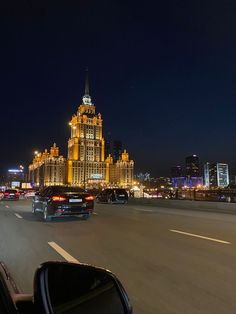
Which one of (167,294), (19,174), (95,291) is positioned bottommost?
(167,294)

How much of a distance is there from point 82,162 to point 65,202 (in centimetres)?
15173

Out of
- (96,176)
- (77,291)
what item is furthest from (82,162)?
(77,291)

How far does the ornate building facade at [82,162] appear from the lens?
165 metres

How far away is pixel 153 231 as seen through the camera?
40.3ft

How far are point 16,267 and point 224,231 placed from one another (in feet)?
26.1

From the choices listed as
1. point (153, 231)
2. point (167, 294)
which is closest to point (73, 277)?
point (167, 294)

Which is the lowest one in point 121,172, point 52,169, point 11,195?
point 11,195

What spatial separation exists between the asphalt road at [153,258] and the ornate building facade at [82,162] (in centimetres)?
14875

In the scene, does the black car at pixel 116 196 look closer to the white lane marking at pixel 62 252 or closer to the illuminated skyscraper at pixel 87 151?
the white lane marking at pixel 62 252

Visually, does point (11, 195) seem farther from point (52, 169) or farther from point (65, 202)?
point (52, 169)

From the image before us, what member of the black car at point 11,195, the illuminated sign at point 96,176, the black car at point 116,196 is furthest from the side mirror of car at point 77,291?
the illuminated sign at point 96,176

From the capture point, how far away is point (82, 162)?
167000mm

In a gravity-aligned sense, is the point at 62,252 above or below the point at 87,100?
below

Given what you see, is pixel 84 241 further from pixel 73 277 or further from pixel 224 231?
pixel 73 277
